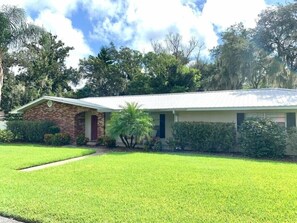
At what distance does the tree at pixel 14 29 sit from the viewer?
25734 mm

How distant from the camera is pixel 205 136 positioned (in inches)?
573

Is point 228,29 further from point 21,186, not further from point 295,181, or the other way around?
point 21,186

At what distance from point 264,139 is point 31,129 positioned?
14.5 metres

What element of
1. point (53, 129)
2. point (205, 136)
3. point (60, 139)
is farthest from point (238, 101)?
point (53, 129)

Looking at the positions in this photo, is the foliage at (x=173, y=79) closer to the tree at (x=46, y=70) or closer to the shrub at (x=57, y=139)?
the tree at (x=46, y=70)

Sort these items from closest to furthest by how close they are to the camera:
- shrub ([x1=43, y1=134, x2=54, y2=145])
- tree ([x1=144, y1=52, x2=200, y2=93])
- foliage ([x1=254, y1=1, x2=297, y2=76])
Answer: shrub ([x1=43, y1=134, x2=54, y2=145]) < foliage ([x1=254, y1=1, x2=297, y2=76]) < tree ([x1=144, y1=52, x2=200, y2=93])

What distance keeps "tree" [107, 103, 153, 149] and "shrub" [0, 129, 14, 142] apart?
8182 millimetres

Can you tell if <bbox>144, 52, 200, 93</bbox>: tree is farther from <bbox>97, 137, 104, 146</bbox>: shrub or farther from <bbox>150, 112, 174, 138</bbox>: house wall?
<bbox>97, 137, 104, 146</bbox>: shrub

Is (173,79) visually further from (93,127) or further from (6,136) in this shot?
(6,136)

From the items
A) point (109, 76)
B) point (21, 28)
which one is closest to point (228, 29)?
point (109, 76)

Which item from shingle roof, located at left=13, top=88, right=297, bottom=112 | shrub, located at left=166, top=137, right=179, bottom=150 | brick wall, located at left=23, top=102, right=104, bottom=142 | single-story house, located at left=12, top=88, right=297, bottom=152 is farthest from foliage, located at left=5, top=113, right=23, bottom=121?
shrub, located at left=166, top=137, right=179, bottom=150

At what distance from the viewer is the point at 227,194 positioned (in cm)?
646

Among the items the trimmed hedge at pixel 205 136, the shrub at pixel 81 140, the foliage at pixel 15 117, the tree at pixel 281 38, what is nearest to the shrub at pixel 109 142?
the shrub at pixel 81 140

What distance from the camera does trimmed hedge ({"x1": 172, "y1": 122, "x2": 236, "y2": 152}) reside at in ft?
46.4
